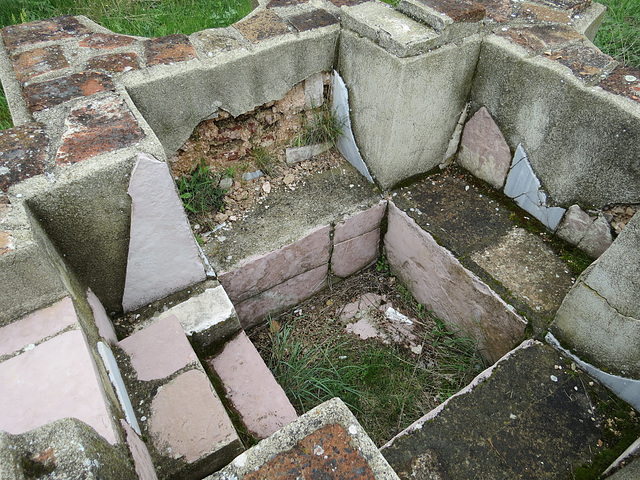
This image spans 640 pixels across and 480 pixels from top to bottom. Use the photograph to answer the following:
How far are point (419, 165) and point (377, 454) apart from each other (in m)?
1.93

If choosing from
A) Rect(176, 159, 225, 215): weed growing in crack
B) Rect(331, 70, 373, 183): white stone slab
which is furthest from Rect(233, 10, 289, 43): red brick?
Rect(176, 159, 225, 215): weed growing in crack

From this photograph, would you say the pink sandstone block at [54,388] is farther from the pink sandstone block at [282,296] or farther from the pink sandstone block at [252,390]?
the pink sandstone block at [282,296]

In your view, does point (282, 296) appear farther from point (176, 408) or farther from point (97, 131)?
point (97, 131)

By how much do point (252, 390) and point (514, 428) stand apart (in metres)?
1.07

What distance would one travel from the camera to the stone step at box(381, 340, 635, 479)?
5.45 feet

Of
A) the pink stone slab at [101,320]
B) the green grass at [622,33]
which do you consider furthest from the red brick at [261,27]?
the green grass at [622,33]

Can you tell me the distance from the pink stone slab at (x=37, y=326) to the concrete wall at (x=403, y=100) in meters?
1.70

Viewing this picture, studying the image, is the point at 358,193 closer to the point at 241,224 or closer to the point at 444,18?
Answer: the point at 241,224

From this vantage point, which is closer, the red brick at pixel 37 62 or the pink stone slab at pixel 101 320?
the pink stone slab at pixel 101 320

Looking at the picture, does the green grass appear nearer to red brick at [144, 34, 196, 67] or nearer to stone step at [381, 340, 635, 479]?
stone step at [381, 340, 635, 479]

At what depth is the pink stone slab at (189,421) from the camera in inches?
60.9

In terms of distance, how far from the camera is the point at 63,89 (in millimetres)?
1944

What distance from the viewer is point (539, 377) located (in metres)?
1.90

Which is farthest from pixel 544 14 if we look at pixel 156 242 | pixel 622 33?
pixel 156 242
